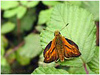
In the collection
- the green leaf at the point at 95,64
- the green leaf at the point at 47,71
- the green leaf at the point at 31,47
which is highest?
the green leaf at the point at 47,71

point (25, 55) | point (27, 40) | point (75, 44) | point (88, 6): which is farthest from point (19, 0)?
point (75, 44)

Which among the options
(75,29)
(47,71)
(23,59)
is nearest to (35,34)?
(23,59)

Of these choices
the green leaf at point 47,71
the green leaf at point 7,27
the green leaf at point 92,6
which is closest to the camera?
the green leaf at point 47,71

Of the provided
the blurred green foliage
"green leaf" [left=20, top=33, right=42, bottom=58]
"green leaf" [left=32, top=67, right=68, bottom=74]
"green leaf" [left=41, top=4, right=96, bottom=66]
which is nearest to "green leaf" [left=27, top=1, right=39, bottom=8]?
the blurred green foliage

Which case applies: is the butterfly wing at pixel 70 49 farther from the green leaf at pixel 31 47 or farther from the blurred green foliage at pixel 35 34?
the green leaf at pixel 31 47

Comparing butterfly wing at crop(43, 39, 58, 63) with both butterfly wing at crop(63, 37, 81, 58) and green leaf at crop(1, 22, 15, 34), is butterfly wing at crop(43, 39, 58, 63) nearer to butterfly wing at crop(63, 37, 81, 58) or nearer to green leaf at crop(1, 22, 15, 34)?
butterfly wing at crop(63, 37, 81, 58)

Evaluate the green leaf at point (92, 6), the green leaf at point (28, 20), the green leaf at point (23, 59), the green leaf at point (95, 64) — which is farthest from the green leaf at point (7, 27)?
the green leaf at point (95, 64)

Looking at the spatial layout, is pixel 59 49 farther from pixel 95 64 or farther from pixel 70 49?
pixel 95 64
